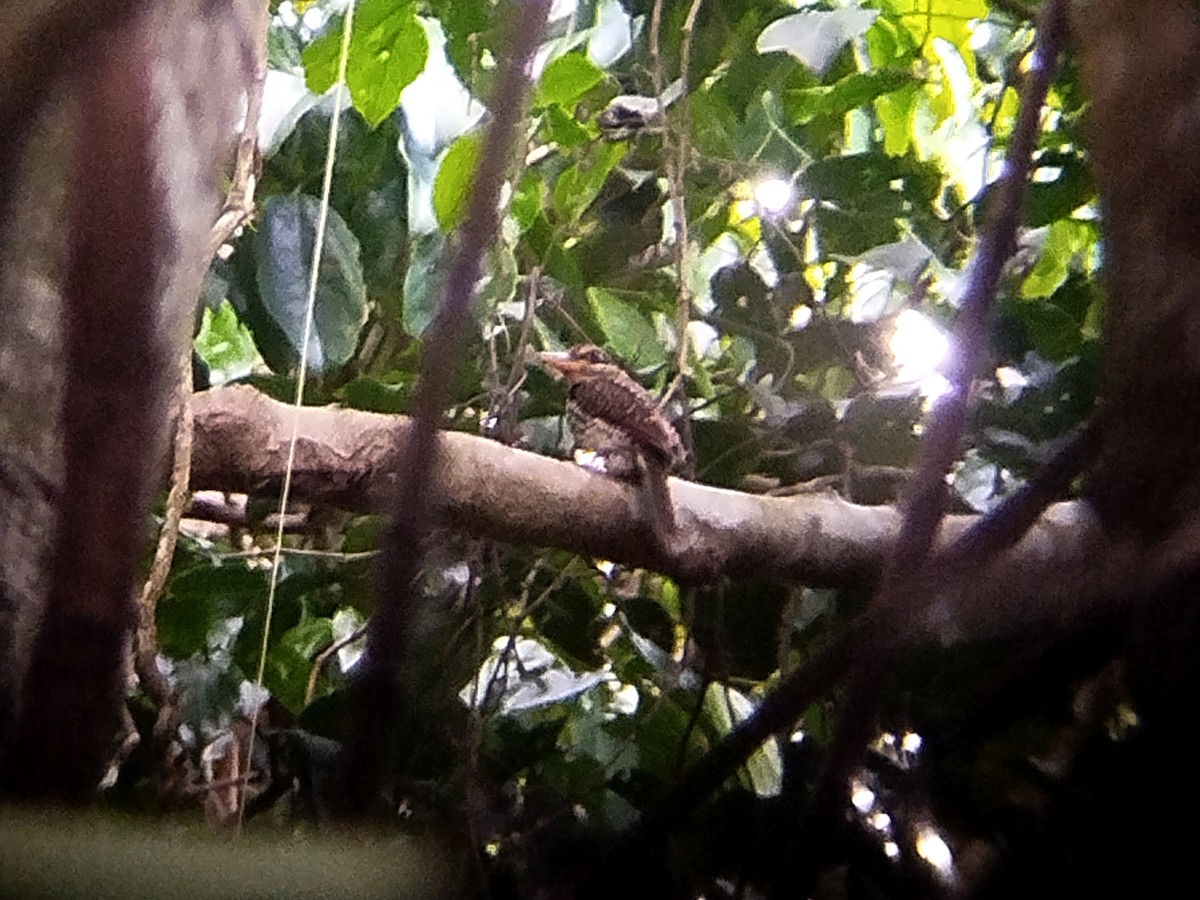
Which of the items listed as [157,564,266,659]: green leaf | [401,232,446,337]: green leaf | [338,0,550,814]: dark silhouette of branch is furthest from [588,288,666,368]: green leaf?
[338,0,550,814]: dark silhouette of branch

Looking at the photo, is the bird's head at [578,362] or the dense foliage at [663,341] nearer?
the dense foliage at [663,341]

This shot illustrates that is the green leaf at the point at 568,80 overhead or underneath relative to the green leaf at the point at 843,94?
underneath

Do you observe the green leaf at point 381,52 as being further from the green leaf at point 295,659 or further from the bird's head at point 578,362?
the green leaf at point 295,659

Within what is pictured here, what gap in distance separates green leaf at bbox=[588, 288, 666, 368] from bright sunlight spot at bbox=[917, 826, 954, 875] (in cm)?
34

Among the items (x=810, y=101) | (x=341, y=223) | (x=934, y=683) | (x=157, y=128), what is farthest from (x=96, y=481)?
(x=810, y=101)

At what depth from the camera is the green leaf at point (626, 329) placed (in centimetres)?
61

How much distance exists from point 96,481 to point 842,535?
0.82 ft

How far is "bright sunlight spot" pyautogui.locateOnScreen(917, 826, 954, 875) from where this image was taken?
0.96 feet

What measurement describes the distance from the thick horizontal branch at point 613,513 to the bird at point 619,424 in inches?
0.4

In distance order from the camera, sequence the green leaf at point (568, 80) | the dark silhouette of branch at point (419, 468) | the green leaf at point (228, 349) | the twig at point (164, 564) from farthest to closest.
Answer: the green leaf at point (228, 349)
the green leaf at point (568, 80)
the twig at point (164, 564)
the dark silhouette of branch at point (419, 468)

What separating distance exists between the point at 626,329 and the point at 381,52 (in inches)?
7.7

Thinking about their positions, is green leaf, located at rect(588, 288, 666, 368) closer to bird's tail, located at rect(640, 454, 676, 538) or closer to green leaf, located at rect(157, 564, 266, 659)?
bird's tail, located at rect(640, 454, 676, 538)

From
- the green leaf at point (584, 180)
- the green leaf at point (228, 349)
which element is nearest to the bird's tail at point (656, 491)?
the green leaf at point (584, 180)

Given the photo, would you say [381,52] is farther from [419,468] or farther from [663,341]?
[419,468]
